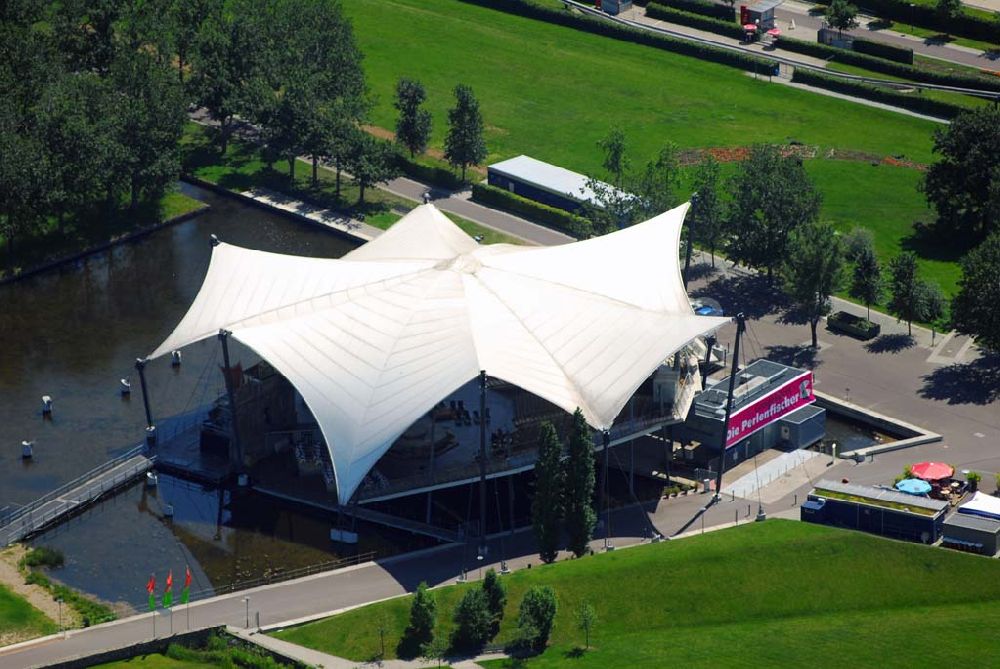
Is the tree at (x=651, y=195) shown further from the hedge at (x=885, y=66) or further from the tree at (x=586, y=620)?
the tree at (x=586, y=620)

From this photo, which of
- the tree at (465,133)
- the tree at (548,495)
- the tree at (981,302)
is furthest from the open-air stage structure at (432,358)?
the tree at (465,133)

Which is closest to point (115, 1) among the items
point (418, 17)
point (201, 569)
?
point (418, 17)

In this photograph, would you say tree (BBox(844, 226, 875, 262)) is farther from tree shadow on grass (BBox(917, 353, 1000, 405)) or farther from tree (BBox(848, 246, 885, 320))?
tree shadow on grass (BBox(917, 353, 1000, 405))

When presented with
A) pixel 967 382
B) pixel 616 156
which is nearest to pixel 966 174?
pixel 967 382

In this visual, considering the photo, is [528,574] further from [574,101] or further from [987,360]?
[574,101]

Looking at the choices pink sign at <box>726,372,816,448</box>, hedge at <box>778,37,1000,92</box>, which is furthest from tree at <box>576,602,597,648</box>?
hedge at <box>778,37,1000,92</box>
